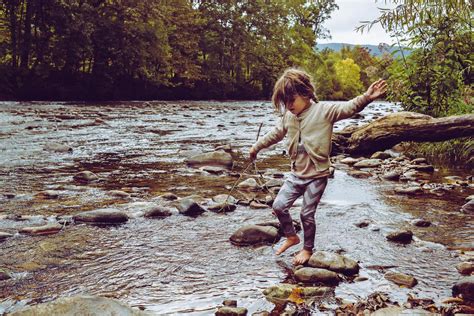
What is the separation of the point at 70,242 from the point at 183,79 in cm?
3664

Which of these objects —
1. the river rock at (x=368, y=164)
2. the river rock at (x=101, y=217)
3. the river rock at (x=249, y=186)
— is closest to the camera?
the river rock at (x=101, y=217)

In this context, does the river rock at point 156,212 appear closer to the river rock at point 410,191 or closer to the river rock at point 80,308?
the river rock at point 80,308

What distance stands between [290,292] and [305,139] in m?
1.17

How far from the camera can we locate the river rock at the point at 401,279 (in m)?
2.80

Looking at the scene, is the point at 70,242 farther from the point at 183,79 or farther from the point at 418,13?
the point at 183,79

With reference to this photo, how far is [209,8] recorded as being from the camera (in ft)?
144

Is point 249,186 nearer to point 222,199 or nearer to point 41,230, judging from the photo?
point 222,199

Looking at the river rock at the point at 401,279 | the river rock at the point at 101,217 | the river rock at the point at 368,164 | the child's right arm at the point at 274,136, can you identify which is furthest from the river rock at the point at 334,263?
the river rock at the point at 368,164

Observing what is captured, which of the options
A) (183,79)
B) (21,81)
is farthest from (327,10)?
(21,81)

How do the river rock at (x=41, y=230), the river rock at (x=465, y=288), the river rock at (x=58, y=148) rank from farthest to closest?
the river rock at (x=58, y=148) < the river rock at (x=41, y=230) < the river rock at (x=465, y=288)

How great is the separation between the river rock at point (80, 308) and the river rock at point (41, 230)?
74.6 inches

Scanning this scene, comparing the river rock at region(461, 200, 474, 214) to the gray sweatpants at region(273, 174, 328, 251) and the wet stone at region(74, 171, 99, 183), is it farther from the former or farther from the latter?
the wet stone at region(74, 171, 99, 183)

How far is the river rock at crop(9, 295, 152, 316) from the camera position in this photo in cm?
199

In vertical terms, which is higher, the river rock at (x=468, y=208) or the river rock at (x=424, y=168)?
the river rock at (x=424, y=168)
